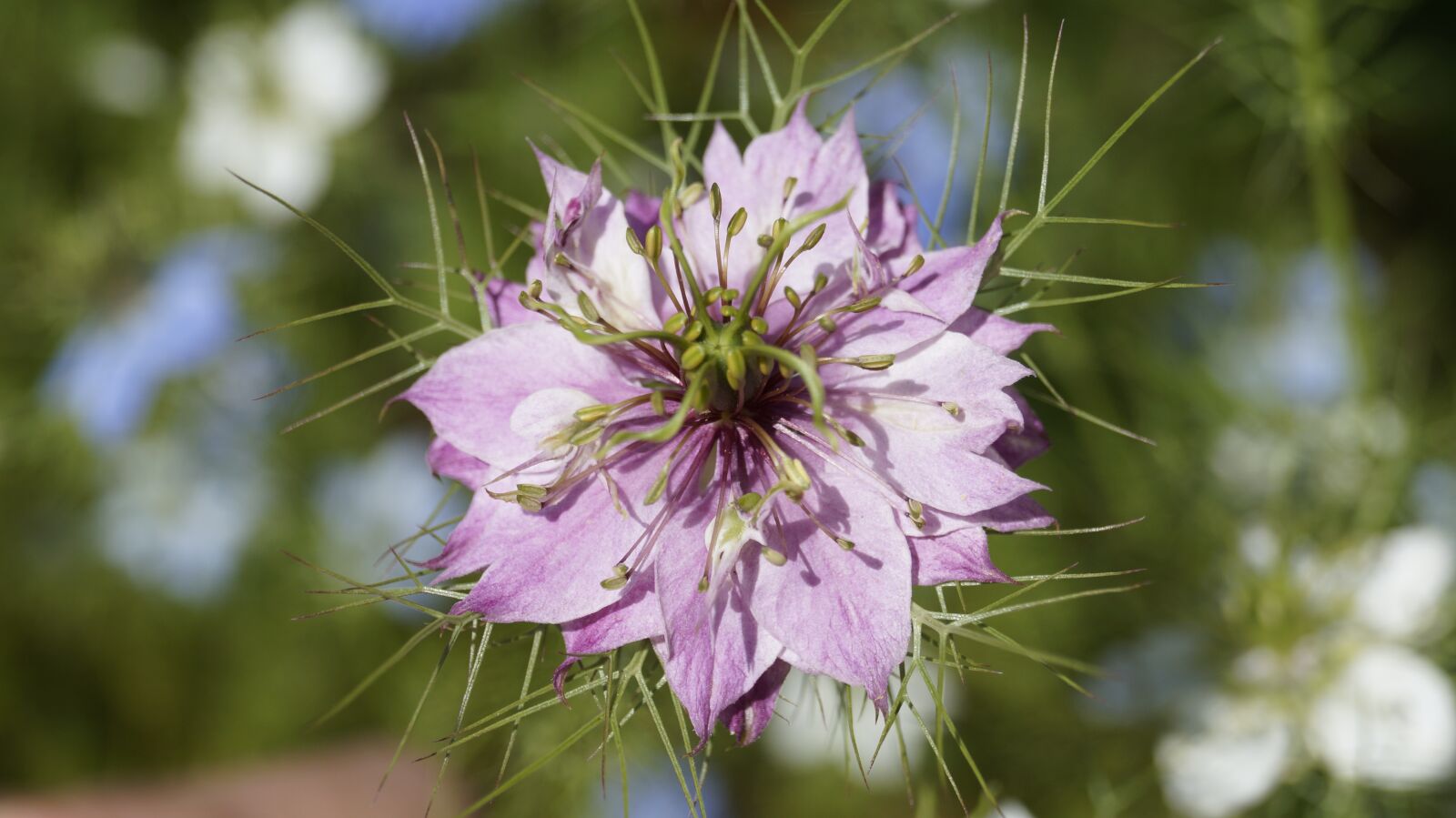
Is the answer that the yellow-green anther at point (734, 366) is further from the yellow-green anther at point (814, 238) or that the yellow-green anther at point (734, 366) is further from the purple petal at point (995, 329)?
the purple petal at point (995, 329)

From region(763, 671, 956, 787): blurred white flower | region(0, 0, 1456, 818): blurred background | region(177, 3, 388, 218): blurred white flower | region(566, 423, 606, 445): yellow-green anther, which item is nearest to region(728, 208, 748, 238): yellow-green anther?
region(566, 423, 606, 445): yellow-green anther

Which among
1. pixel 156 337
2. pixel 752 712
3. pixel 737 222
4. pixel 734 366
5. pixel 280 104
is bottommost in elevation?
pixel 156 337

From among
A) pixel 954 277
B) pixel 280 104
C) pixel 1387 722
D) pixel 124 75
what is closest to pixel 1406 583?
pixel 1387 722

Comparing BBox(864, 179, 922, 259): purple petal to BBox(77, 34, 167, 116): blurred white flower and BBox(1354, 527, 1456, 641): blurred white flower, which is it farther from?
BBox(77, 34, 167, 116): blurred white flower

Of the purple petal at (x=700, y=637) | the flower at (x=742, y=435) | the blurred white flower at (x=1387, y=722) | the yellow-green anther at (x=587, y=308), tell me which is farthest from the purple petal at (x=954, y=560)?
the blurred white flower at (x=1387, y=722)

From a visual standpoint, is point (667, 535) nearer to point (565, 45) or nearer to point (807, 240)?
point (807, 240)

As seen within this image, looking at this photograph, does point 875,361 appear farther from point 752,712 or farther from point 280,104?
point 280,104

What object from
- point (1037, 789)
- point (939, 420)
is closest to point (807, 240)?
point (939, 420)
